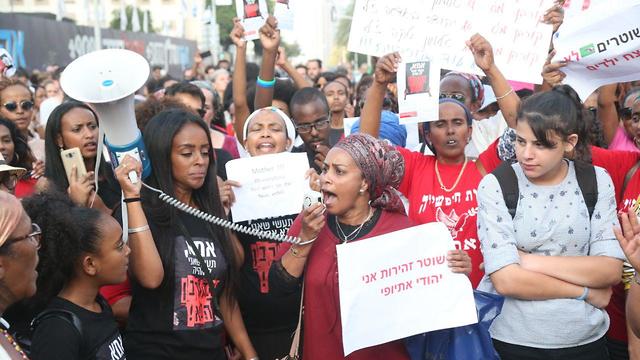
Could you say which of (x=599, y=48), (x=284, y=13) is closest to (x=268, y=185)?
(x=599, y=48)

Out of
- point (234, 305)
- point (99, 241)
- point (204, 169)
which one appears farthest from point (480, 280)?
point (99, 241)

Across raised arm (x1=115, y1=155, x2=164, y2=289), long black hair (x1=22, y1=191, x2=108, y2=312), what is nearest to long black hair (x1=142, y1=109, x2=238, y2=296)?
raised arm (x1=115, y1=155, x2=164, y2=289)

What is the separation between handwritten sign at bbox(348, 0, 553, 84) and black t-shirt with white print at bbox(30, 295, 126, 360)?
7.91ft

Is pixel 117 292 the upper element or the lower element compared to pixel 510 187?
lower

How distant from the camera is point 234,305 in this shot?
3.97m

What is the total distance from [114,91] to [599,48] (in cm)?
272

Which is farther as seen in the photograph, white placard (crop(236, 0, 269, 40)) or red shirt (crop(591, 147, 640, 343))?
white placard (crop(236, 0, 269, 40))

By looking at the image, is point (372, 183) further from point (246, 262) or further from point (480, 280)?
point (246, 262)

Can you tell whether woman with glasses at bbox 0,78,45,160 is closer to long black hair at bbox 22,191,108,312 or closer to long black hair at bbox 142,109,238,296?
long black hair at bbox 142,109,238,296

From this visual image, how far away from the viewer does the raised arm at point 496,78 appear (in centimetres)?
412

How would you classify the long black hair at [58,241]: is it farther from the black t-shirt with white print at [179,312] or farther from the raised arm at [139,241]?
the black t-shirt with white print at [179,312]

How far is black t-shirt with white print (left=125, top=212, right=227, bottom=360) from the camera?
3584mm

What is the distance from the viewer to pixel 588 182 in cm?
348

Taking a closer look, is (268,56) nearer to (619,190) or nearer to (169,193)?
(169,193)
